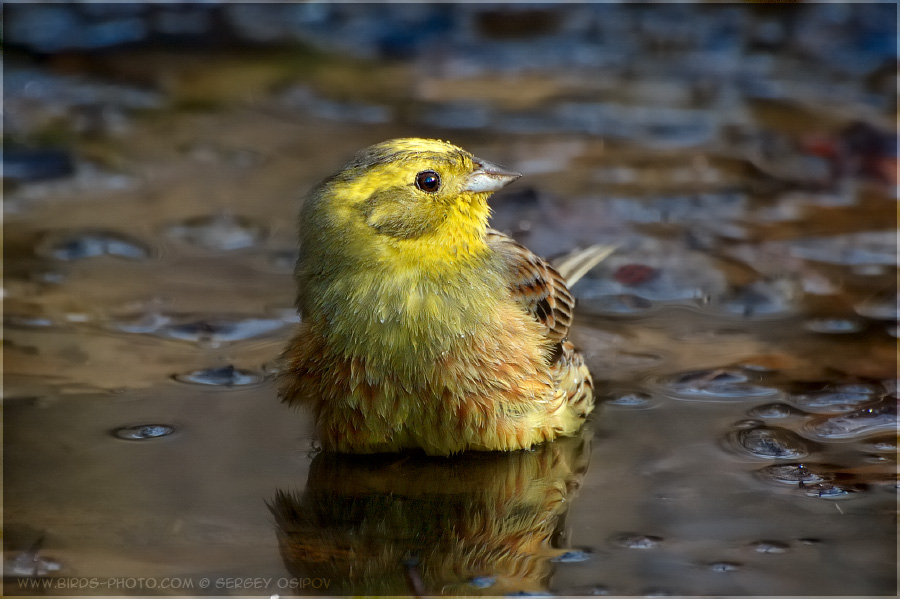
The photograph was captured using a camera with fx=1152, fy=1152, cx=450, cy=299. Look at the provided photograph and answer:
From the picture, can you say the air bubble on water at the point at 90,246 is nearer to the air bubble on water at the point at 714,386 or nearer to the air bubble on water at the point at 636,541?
the air bubble on water at the point at 714,386

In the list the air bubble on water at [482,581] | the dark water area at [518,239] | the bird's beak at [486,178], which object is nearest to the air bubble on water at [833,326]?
the dark water area at [518,239]

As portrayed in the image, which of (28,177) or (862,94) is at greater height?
(862,94)

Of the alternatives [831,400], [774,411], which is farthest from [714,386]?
[831,400]

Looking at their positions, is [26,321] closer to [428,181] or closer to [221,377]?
[221,377]

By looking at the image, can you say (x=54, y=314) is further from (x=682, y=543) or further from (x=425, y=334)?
(x=682, y=543)

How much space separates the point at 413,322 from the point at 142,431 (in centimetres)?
124

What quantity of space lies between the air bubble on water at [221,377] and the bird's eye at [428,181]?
1.26 meters

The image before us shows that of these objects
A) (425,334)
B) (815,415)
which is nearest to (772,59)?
(815,415)

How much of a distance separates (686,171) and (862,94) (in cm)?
217

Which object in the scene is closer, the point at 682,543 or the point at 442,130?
the point at 682,543

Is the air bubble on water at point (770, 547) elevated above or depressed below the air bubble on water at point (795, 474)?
below

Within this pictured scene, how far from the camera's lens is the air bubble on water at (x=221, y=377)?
16.8 ft

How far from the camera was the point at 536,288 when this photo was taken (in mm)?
4949

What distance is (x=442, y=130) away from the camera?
8.54m
